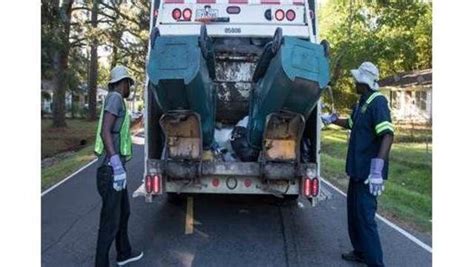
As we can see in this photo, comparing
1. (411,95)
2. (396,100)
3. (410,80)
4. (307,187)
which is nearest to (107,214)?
(307,187)

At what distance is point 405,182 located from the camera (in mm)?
12852

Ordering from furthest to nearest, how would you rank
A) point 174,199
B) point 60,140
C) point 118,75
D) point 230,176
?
point 60,140
point 174,199
point 230,176
point 118,75

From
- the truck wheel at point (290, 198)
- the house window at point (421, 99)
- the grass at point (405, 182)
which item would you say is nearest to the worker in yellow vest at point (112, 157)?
the truck wheel at point (290, 198)

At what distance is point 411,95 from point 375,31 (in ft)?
22.0

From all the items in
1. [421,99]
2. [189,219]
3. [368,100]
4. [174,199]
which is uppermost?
[421,99]

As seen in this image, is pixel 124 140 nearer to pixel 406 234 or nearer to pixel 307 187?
pixel 307 187

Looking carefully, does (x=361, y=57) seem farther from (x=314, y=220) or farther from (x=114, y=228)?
(x=114, y=228)

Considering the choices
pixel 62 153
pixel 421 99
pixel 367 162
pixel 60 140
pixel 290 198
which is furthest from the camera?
pixel 421 99

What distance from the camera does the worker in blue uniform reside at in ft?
17.3

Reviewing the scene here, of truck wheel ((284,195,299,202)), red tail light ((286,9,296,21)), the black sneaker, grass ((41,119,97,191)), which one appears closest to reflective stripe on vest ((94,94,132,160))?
the black sneaker

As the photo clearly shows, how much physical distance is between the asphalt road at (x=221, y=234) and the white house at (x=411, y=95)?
67.6 ft

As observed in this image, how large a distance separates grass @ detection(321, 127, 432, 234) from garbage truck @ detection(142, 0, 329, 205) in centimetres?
266

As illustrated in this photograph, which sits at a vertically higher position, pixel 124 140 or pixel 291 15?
pixel 291 15

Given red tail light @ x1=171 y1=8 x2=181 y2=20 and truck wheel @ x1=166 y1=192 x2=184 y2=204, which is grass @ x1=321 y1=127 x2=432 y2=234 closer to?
truck wheel @ x1=166 y1=192 x2=184 y2=204
